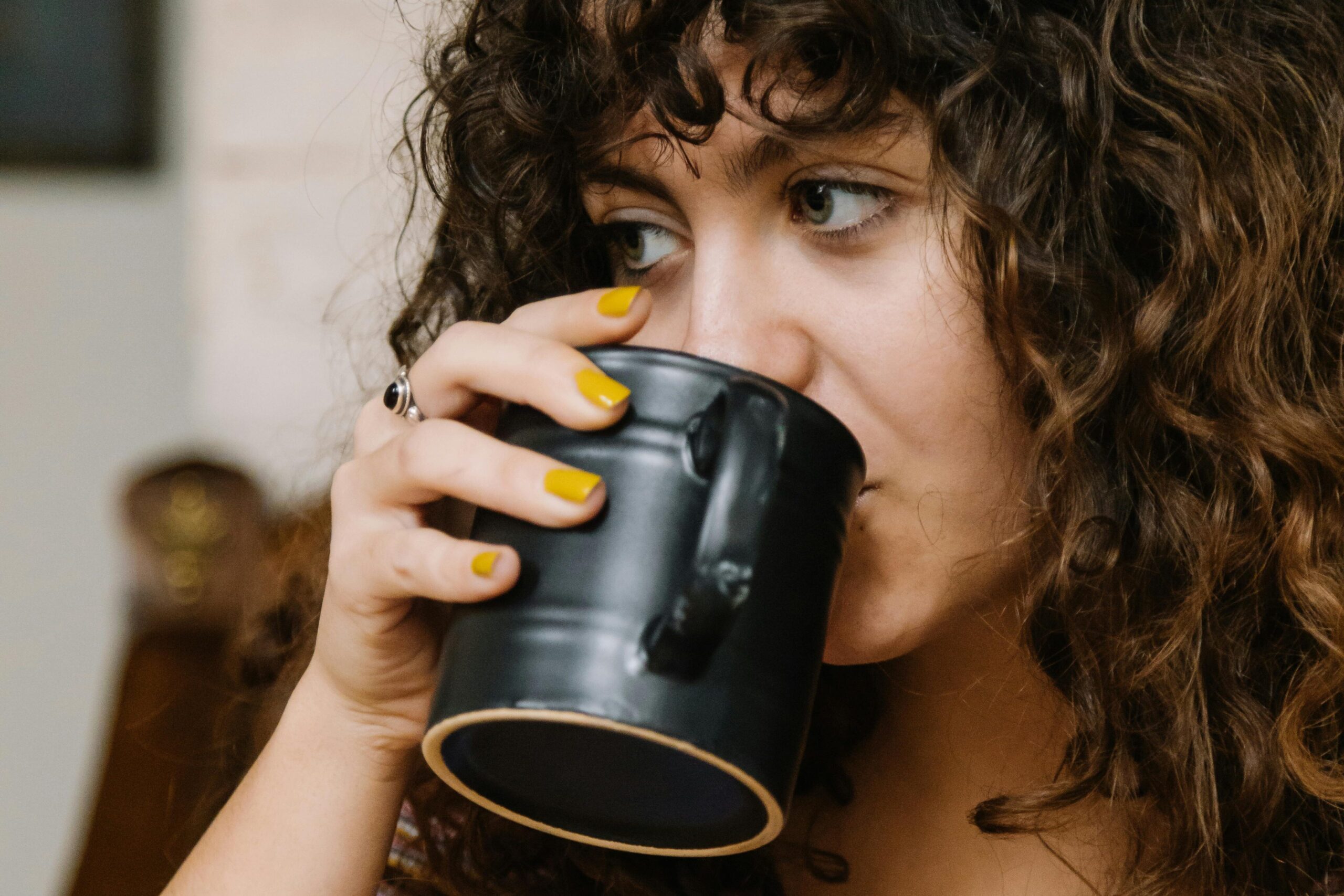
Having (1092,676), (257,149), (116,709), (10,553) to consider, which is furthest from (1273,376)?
(10,553)

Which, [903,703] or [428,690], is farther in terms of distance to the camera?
[903,703]

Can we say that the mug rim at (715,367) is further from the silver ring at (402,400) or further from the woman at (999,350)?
the silver ring at (402,400)

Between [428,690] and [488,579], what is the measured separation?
0.28 m

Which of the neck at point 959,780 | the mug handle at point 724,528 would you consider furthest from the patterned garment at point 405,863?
the mug handle at point 724,528

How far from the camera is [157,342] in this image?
7.16ft

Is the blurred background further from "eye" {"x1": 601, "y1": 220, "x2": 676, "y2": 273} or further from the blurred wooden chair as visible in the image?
"eye" {"x1": 601, "y1": 220, "x2": 676, "y2": 273}

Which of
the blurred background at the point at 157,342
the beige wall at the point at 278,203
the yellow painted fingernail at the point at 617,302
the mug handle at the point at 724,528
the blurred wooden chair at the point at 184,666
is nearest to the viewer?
the mug handle at the point at 724,528

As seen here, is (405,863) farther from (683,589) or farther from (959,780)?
(683,589)

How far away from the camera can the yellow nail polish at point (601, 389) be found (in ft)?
1.73

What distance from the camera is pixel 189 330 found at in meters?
2.17

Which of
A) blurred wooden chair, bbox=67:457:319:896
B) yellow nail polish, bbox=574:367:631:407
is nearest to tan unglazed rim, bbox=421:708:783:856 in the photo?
yellow nail polish, bbox=574:367:631:407

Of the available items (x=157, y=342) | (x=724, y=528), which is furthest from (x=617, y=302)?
(x=157, y=342)

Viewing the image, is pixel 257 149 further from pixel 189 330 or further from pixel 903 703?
pixel 903 703

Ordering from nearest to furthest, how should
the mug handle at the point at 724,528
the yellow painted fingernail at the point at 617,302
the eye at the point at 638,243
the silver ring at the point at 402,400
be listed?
the mug handle at the point at 724,528 < the yellow painted fingernail at the point at 617,302 < the silver ring at the point at 402,400 < the eye at the point at 638,243
